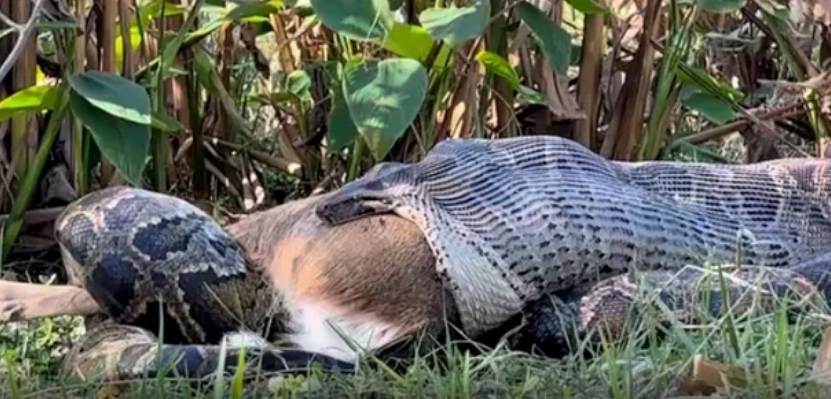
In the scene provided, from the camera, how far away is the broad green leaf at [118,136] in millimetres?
2668

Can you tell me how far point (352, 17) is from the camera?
2.85 metres

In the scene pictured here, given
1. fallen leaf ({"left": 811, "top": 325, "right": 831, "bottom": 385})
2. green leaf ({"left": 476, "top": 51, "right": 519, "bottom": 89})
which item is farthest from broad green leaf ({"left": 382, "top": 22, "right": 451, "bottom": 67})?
fallen leaf ({"left": 811, "top": 325, "right": 831, "bottom": 385})

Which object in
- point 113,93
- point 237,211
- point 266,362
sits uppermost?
point 113,93

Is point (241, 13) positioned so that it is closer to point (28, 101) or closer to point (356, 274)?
point (28, 101)

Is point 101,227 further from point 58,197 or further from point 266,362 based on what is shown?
point 58,197

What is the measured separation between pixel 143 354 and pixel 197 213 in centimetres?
46

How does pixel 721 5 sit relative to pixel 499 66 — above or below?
above

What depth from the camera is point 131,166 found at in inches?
105

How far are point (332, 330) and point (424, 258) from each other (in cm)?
20

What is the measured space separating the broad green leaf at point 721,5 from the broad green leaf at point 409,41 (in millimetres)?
729

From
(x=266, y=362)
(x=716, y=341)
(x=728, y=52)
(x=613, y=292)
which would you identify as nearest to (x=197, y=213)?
(x=266, y=362)

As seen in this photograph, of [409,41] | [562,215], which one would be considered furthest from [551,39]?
[562,215]

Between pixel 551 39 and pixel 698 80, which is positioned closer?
pixel 551 39

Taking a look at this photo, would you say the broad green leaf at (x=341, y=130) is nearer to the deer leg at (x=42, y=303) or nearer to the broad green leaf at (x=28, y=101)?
the broad green leaf at (x=28, y=101)
